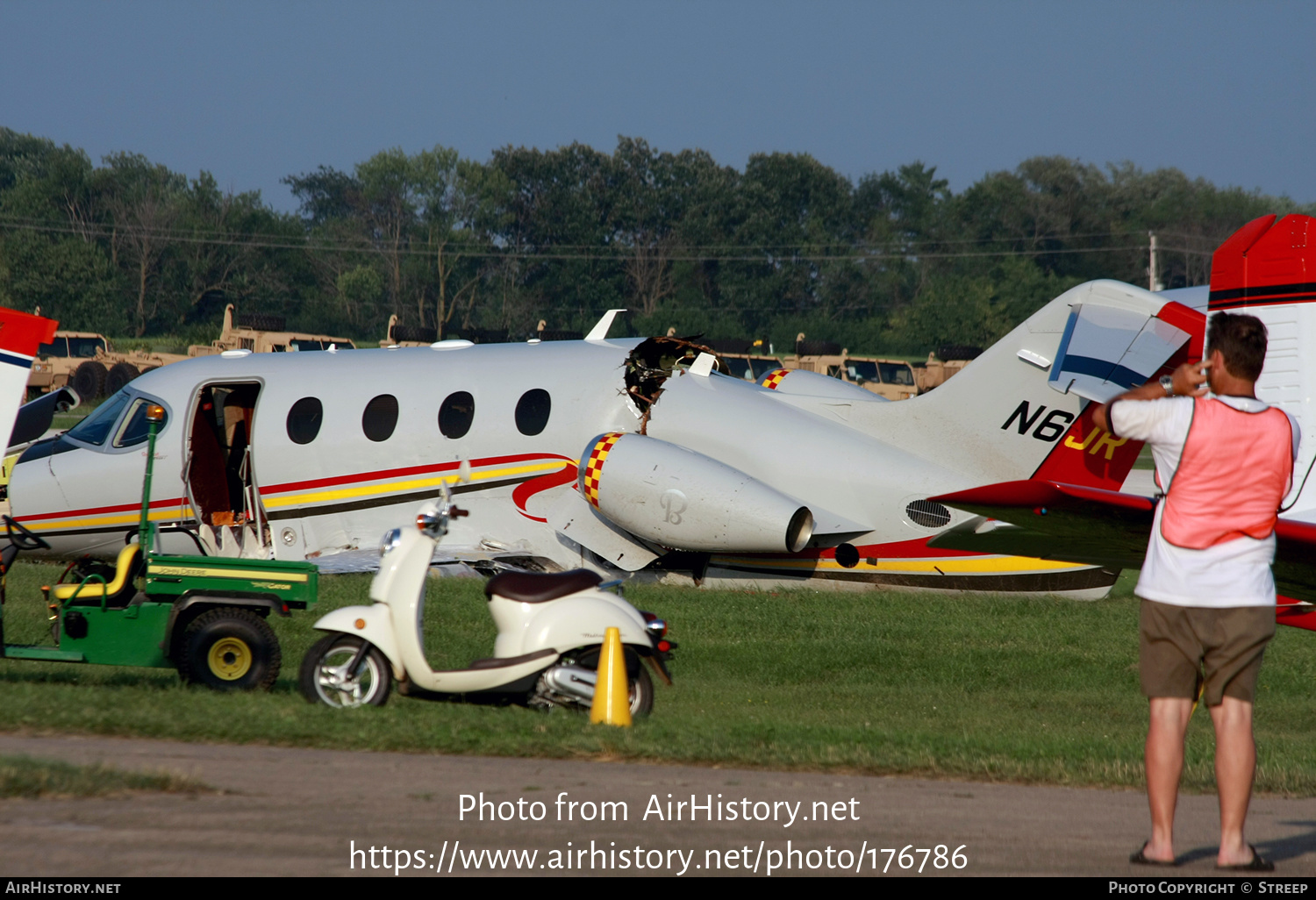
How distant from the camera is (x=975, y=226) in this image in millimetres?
107500

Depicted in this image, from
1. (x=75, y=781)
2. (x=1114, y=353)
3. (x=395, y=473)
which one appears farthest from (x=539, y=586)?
(x=395, y=473)

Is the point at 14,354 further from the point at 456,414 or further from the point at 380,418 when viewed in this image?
the point at 456,414

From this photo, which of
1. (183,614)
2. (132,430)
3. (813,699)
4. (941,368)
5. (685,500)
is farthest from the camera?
(941,368)

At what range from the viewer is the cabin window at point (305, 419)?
48.5ft

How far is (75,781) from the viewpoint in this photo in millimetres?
5832

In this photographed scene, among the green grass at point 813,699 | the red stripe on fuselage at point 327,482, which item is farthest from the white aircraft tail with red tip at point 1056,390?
the red stripe on fuselage at point 327,482

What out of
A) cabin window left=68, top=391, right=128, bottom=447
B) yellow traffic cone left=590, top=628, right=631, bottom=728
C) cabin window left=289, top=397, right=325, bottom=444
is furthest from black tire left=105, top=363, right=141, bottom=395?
yellow traffic cone left=590, top=628, right=631, bottom=728

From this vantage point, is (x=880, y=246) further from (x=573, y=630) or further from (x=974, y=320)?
(x=573, y=630)

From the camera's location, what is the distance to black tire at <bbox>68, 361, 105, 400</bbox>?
44812mm

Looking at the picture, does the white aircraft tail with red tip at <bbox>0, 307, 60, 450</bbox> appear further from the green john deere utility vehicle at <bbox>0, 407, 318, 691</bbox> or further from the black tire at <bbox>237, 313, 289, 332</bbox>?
the black tire at <bbox>237, 313, 289, 332</bbox>

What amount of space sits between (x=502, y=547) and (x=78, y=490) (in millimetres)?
4922

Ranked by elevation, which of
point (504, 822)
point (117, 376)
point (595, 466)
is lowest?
point (117, 376)

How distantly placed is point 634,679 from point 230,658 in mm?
2981
